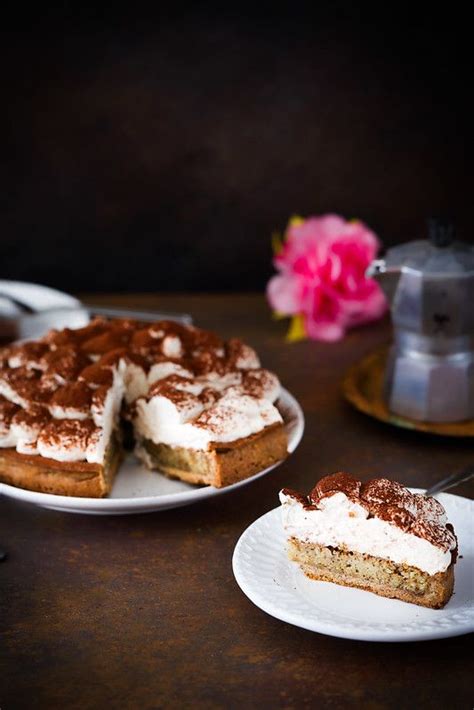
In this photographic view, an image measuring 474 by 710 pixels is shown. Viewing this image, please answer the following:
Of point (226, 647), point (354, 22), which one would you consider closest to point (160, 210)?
point (354, 22)

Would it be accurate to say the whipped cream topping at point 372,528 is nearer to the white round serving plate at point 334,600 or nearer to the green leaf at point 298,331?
the white round serving plate at point 334,600

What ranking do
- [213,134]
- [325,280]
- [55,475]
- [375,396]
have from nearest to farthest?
[55,475] < [375,396] < [325,280] < [213,134]

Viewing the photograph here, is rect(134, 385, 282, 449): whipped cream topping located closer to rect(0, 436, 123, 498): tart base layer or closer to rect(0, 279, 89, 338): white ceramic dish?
rect(0, 436, 123, 498): tart base layer

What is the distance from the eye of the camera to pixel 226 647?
1.18 m

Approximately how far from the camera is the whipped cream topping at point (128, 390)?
5.09 ft

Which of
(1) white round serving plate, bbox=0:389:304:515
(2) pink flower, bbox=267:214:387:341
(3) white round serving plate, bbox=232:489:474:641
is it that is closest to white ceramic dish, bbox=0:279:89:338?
(2) pink flower, bbox=267:214:387:341

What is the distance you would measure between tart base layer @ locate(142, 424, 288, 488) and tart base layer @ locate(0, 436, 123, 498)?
0.45 feet

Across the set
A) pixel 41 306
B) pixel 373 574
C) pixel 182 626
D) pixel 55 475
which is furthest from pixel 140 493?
pixel 41 306

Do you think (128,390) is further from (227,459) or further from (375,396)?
(375,396)

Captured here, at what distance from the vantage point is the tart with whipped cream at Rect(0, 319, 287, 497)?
59.7 inches

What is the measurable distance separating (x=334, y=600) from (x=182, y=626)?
0.20 m

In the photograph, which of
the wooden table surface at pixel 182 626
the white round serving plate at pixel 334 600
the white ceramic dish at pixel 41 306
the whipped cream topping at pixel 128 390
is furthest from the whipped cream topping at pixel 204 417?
the white ceramic dish at pixel 41 306

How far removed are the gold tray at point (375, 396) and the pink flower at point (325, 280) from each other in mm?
202

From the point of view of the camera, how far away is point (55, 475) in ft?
4.95
